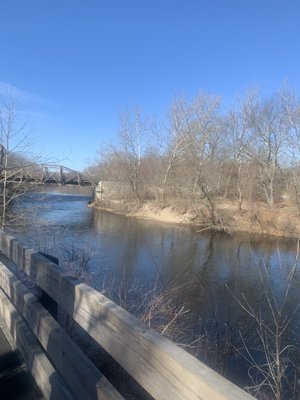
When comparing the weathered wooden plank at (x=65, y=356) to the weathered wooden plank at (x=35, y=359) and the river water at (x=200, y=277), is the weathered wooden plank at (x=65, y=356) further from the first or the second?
the river water at (x=200, y=277)

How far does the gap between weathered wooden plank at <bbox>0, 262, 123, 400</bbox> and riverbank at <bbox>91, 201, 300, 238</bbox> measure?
2684cm

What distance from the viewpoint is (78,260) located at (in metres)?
13.5

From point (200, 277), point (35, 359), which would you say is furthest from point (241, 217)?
point (35, 359)

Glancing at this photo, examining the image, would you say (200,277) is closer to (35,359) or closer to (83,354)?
(35,359)

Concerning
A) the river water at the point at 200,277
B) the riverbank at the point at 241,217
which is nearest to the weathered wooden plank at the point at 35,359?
the river water at the point at 200,277

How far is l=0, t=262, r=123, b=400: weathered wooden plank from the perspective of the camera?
1.90 meters

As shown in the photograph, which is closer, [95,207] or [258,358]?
[258,358]

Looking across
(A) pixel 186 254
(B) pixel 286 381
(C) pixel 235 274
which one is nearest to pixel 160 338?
(B) pixel 286 381

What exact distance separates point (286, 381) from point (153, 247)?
14.7 meters

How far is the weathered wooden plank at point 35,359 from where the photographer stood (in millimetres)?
2234

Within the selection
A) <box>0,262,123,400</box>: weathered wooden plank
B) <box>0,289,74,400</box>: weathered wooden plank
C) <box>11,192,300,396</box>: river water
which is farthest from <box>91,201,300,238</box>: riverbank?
<box>0,262,123,400</box>: weathered wooden plank

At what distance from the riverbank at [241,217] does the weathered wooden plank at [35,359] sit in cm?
2668

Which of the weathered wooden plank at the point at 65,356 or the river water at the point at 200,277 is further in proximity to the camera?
the river water at the point at 200,277

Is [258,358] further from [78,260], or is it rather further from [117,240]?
[117,240]
